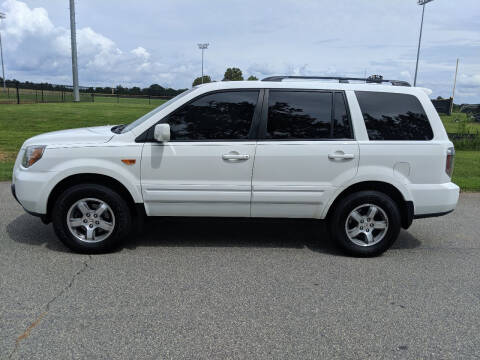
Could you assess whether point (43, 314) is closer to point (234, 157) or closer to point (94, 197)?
point (94, 197)

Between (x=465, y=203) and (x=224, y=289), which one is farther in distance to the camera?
(x=465, y=203)

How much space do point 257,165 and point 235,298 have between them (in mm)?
1494

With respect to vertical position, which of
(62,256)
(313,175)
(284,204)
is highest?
(313,175)

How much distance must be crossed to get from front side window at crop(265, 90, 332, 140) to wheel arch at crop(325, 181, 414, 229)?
66cm

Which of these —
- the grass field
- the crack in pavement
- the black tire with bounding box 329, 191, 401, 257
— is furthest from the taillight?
the grass field

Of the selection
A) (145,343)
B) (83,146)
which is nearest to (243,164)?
(83,146)

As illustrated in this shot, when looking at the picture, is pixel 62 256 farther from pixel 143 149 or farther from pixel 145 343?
pixel 145 343

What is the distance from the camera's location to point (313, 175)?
15.1ft

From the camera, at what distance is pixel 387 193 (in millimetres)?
4785

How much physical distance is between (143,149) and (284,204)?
5.37ft

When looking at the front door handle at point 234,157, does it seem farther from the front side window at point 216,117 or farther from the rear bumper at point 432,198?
the rear bumper at point 432,198

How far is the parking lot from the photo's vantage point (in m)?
2.97

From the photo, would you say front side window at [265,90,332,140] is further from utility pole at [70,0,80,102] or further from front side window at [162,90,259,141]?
utility pole at [70,0,80,102]

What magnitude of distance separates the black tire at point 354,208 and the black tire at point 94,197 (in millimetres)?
2293
